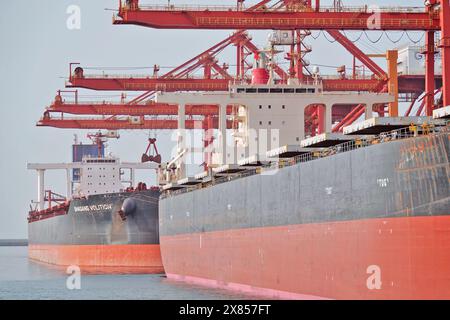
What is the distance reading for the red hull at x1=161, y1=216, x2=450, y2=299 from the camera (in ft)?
68.5

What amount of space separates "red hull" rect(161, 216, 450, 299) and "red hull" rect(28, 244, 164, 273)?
35.9 feet

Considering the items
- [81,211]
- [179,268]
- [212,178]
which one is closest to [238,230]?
[212,178]

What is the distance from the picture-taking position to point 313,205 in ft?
87.5

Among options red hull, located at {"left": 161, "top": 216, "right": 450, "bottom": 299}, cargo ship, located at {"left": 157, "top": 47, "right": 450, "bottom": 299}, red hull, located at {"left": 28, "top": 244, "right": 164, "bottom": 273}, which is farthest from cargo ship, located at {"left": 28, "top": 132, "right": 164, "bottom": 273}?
red hull, located at {"left": 161, "top": 216, "right": 450, "bottom": 299}

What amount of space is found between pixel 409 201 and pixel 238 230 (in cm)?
1166

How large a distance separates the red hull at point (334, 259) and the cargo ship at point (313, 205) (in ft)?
0.09

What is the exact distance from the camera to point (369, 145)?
2397cm

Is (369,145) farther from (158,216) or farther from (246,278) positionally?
(158,216)

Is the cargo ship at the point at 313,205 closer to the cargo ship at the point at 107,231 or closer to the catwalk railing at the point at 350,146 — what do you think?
the catwalk railing at the point at 350,146

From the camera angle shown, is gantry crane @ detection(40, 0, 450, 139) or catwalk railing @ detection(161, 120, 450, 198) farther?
gantry crane @ detection(40, 0, 450, 139)

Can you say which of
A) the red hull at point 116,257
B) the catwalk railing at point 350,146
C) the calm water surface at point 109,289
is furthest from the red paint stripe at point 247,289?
the red hull at point 116,257

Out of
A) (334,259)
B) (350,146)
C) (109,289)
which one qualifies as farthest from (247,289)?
(350,146)

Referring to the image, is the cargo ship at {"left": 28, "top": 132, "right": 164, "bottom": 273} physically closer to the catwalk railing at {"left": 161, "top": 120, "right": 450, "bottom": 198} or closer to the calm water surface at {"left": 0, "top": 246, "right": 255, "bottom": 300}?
the calm water surface at {"left": 0, "top": 246, "right": 255, "bottom": 300}

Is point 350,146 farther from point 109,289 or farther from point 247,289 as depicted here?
point 109,289
